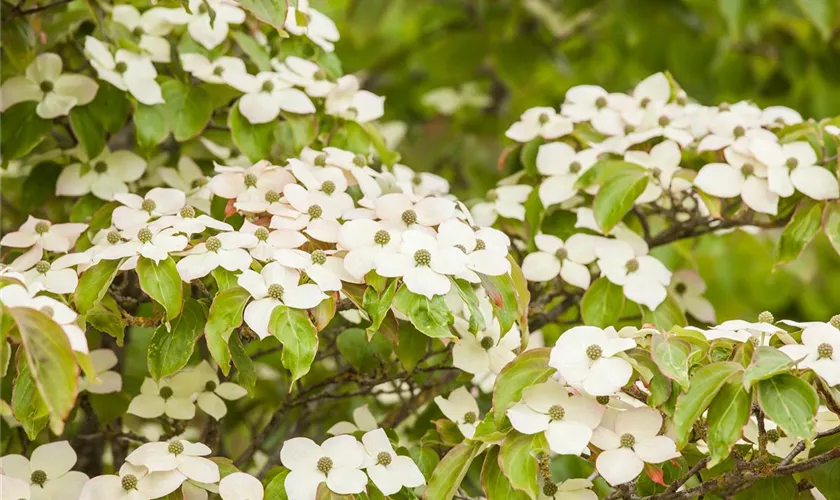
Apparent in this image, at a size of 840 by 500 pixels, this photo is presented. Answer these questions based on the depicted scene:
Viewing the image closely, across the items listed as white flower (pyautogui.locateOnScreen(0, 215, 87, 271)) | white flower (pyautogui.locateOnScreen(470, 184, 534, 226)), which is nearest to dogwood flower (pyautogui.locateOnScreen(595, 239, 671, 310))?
white flower (pyautogui.locateOnScreen(470, 184, 534, 226))

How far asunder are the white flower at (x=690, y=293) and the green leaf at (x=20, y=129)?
2.92 ft

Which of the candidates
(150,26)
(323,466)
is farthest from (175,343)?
(150,26)

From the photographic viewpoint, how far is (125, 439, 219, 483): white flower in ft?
3.29

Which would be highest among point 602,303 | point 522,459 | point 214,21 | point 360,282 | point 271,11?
point 271,11

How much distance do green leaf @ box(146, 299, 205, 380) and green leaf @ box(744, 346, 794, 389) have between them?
0.54 meters

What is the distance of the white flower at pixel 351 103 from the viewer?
1.43 m

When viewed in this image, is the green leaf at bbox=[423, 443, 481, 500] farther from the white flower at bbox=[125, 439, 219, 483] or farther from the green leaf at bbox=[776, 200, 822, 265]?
the green leaf at bbox=[776, 200, 822, 265]

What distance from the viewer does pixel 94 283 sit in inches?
39.7

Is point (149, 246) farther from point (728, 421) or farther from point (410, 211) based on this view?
point (728, 421)

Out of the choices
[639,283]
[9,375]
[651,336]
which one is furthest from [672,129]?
[9,375]

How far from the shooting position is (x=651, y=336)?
100 centimetres

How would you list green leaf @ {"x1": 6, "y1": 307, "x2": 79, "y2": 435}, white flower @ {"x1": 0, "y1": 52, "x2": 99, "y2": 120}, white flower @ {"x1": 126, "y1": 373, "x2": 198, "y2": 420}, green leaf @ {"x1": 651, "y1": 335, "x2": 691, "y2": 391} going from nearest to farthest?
green leaf @ {"x1": 6, "y1": 307, "x2": 79, "y2": 435} → green leaf @ {"x1": 651, "y1": 335, "x2": 691, "y2": 391} → white flower @ {"x1": 126, "y1": 373, "x2": 198, "y2": 420} → white flower @ {"x1": 0, "y1": 52, "x2": 99, "y2": 120}

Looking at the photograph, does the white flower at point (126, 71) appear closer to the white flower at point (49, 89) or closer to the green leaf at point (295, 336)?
the white flower at point (49, 89)

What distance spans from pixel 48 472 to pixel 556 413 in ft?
1.82
